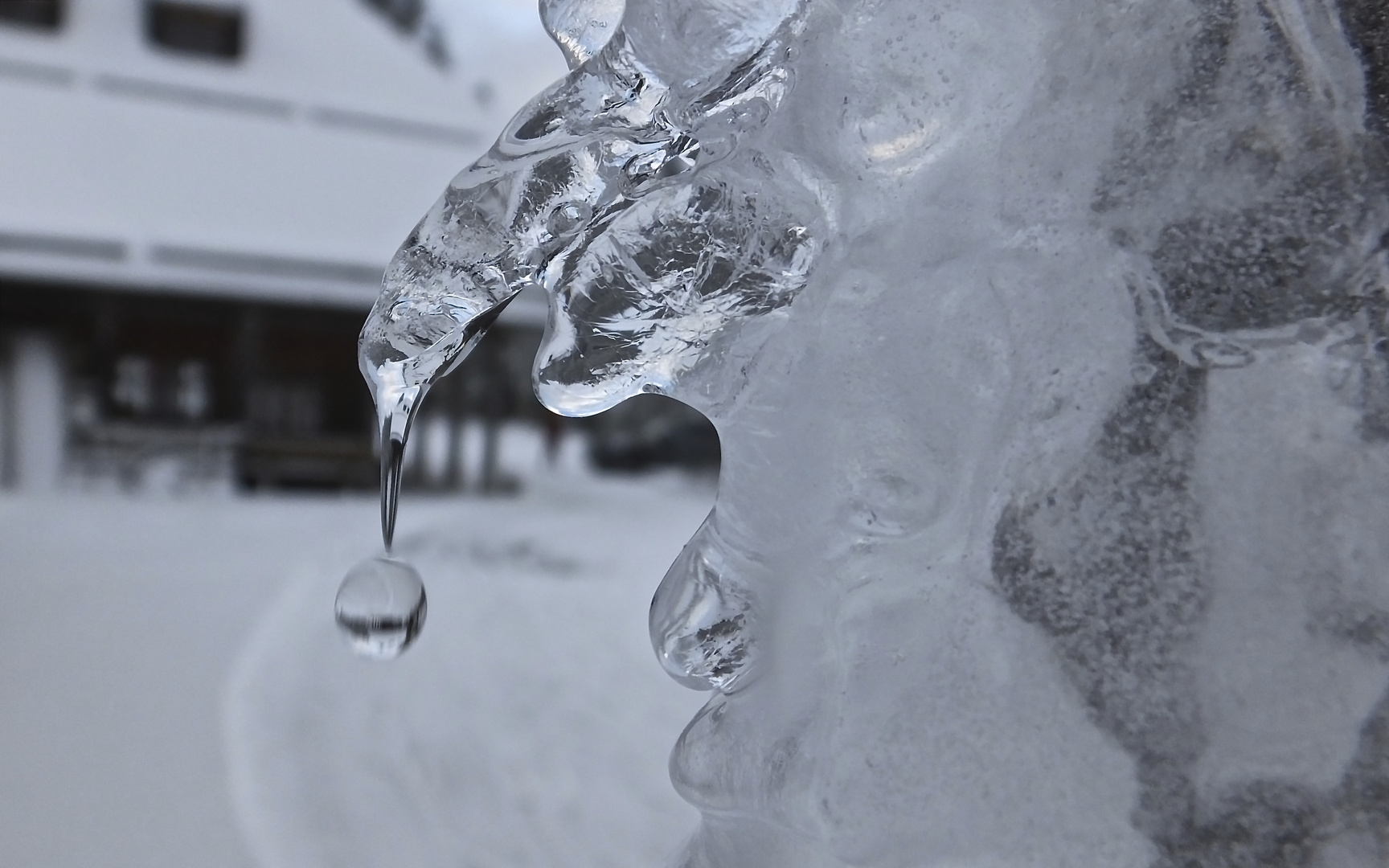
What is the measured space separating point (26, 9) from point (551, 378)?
1082 centimetres

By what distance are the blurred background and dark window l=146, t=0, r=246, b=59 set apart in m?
0.02

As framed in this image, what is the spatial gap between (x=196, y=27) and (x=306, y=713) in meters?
8.59

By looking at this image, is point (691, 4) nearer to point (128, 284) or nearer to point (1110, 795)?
point (1110, 795)

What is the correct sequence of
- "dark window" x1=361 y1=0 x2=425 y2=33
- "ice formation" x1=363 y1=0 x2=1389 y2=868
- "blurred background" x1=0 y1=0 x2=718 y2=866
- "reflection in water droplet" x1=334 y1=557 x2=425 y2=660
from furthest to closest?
"dark window" x1=361 y1=0 x2=425 y2=33
"blurred background" x1=0 y1=0 x2=718 y2=866
"reflection in water droplet" x1=334 y1=557 x2=425 y2=660
"ice formation" x1=363 y1=0 x2=1389 y2=868

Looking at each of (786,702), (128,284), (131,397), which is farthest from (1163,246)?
(131,397)

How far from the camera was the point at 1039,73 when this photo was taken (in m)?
0.82

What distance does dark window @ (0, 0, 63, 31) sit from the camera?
904 cm

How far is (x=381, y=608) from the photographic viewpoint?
3.08ft

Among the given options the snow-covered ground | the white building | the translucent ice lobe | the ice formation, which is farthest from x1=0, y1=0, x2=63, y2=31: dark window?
the ice formation

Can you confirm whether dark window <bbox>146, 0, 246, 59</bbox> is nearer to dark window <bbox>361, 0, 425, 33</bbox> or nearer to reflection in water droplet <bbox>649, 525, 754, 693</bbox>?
dark window <bbox>361, 0, 425, 33</bbox>

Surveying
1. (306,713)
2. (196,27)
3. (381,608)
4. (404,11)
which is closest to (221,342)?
(196,27)

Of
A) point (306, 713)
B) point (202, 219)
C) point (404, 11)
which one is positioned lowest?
point (306, 713)

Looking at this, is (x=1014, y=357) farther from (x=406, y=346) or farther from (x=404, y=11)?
(x=404, y=11)

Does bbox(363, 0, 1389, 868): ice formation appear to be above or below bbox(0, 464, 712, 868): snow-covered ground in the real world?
above
